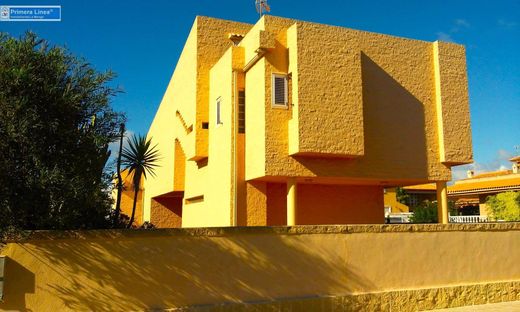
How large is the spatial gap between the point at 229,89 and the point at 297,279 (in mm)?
9062

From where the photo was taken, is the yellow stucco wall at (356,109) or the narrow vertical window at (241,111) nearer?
the yellow stucco wall at (356,109)

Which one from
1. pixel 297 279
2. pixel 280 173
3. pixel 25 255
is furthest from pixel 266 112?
pixel 25 255

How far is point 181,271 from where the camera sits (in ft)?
27.9

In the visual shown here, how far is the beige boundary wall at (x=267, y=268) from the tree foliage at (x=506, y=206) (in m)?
15.0

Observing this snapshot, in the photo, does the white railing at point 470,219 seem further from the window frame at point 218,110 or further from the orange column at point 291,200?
the window frame at point 218,110

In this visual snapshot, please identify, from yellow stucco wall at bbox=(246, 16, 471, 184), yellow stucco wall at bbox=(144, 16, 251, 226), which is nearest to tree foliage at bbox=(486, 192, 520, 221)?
yellow stucco wall at bbox=(246, 16, 471, 184)

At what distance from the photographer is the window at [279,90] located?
15.2 m

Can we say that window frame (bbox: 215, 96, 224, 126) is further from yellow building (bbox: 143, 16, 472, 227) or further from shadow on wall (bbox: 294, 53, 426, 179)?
shadow on wall (bbox: 294, 53, 426, 179)

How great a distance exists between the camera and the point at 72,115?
26.6 feet

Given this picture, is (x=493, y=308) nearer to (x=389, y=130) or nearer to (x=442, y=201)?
(x=442, y=201)

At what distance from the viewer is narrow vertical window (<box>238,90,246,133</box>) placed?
55.6 feet

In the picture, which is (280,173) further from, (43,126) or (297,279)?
(43,126)

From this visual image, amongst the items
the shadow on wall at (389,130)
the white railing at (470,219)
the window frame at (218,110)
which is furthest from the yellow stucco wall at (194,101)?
the white railing at (470,219)

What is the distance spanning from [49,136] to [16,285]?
239cm
